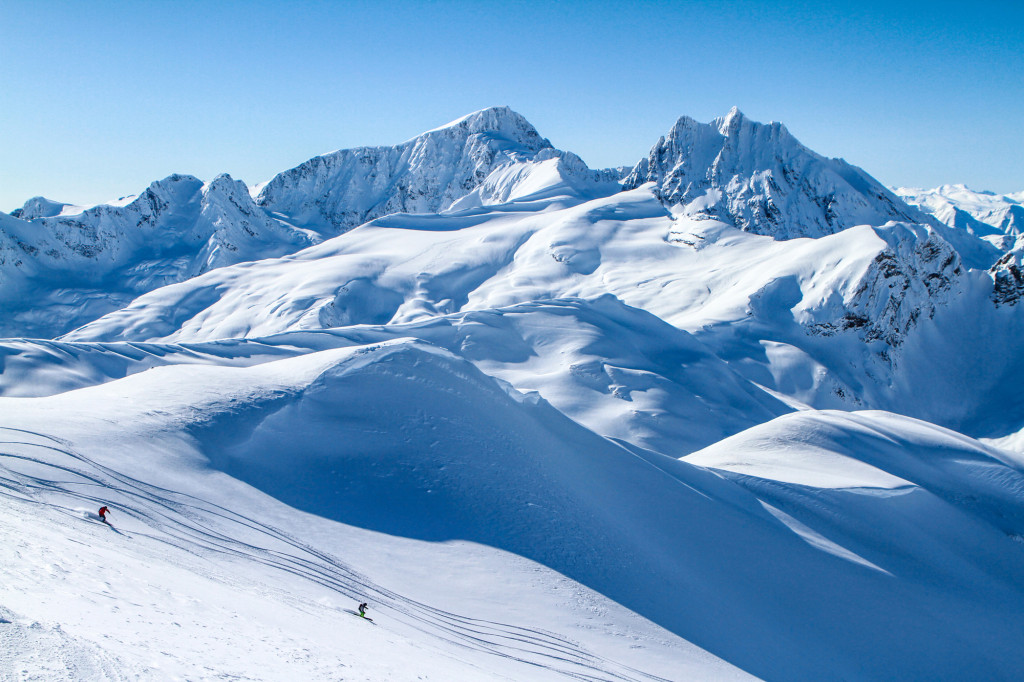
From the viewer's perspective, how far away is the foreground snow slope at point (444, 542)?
32.6ft

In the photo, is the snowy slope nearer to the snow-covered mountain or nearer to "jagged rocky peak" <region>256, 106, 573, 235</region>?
the snow-covered mountain

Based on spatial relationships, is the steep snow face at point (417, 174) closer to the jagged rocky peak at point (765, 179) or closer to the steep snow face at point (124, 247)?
the jagged rocky peak at point (765, 179)

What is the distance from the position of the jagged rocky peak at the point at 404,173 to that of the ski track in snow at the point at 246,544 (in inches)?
4708

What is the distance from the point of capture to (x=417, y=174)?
15000 cm

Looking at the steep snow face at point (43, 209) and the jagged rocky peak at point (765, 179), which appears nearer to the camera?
the jagged rocky peak at point (765, 179)

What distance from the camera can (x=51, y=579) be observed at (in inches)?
334

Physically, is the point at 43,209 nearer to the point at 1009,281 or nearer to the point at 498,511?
the point at 498,511

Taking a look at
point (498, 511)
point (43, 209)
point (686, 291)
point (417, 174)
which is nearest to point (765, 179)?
point (686, 291)

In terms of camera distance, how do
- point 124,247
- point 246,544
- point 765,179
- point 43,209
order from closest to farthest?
point 246,544 < point 765,179 < point 124,247 < point 43,209

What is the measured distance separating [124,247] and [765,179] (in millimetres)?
115608

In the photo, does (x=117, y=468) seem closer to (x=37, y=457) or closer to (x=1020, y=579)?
(x=37, y=457)

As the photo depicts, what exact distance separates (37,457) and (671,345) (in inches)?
1588

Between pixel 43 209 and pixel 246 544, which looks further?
pixel 43 209

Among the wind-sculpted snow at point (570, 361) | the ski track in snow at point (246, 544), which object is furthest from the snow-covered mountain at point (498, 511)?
the wind-sculpted snow at point (570, 361)
